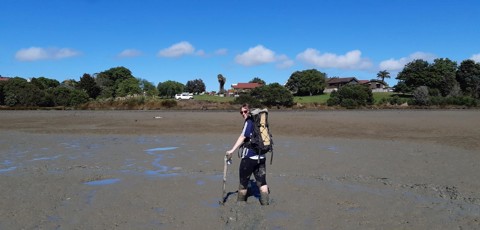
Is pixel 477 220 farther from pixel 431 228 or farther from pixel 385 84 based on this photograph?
pixel 385 84

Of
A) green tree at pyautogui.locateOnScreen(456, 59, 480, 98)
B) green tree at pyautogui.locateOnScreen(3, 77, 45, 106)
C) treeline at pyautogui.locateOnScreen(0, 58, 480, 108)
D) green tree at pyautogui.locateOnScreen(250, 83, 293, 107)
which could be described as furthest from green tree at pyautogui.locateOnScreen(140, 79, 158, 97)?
green tree at pyautogui.locateOnScreen(456, 59, 480, 98)

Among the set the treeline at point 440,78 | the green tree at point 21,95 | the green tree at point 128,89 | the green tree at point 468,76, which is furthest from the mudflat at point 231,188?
the green tree at point 128,89

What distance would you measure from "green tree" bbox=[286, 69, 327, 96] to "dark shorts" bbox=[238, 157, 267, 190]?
117 meters

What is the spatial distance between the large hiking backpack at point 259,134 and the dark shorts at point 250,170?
27cm

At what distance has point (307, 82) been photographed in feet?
403

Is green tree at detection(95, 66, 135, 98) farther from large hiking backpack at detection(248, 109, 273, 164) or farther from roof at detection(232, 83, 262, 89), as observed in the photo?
large hiking backpack at detection(248, 109, 273, 164)

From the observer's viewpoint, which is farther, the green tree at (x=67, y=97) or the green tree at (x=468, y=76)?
the green tree at (x=468, y=76)

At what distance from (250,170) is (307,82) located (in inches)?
4607

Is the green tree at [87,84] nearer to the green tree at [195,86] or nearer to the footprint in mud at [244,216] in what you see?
the green tree at [195,86]

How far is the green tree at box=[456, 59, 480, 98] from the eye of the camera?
105 m

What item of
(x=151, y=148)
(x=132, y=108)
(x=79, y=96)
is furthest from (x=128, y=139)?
(x=79, y=96)

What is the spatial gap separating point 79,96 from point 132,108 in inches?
780

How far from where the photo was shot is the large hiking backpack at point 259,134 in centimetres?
794

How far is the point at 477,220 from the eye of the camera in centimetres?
692
